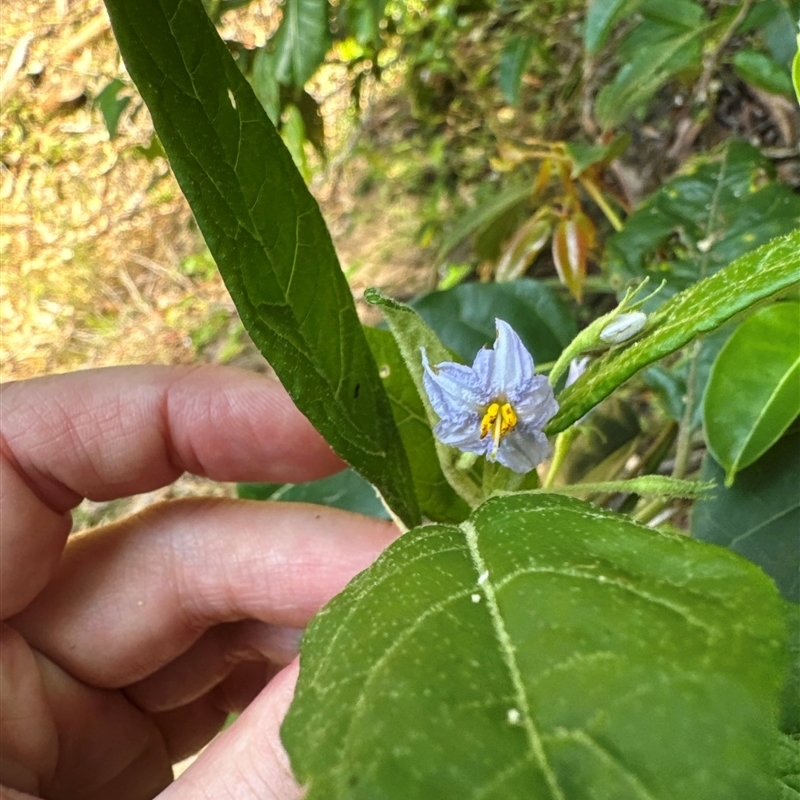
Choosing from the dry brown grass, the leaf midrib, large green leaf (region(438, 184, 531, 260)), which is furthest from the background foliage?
the dry brown grass

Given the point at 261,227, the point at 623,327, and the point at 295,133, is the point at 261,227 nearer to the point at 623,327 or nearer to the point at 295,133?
the point at 623,327

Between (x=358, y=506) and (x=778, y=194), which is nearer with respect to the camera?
(x=778, y=194)

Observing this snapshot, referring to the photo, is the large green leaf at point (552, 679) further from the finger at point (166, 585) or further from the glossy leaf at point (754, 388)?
the finger at point (166, 585)

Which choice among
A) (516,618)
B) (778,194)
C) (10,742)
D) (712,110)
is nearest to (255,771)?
(516,618)

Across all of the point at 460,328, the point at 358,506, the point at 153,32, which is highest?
the point at 153,32

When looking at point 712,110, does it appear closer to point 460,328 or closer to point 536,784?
point 460,328

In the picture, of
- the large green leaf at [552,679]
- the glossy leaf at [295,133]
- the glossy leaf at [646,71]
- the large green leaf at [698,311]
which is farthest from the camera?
the glossy leaf at [295,133]

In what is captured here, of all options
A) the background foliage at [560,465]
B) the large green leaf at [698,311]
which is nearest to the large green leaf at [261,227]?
the background foliage at [560,465]
